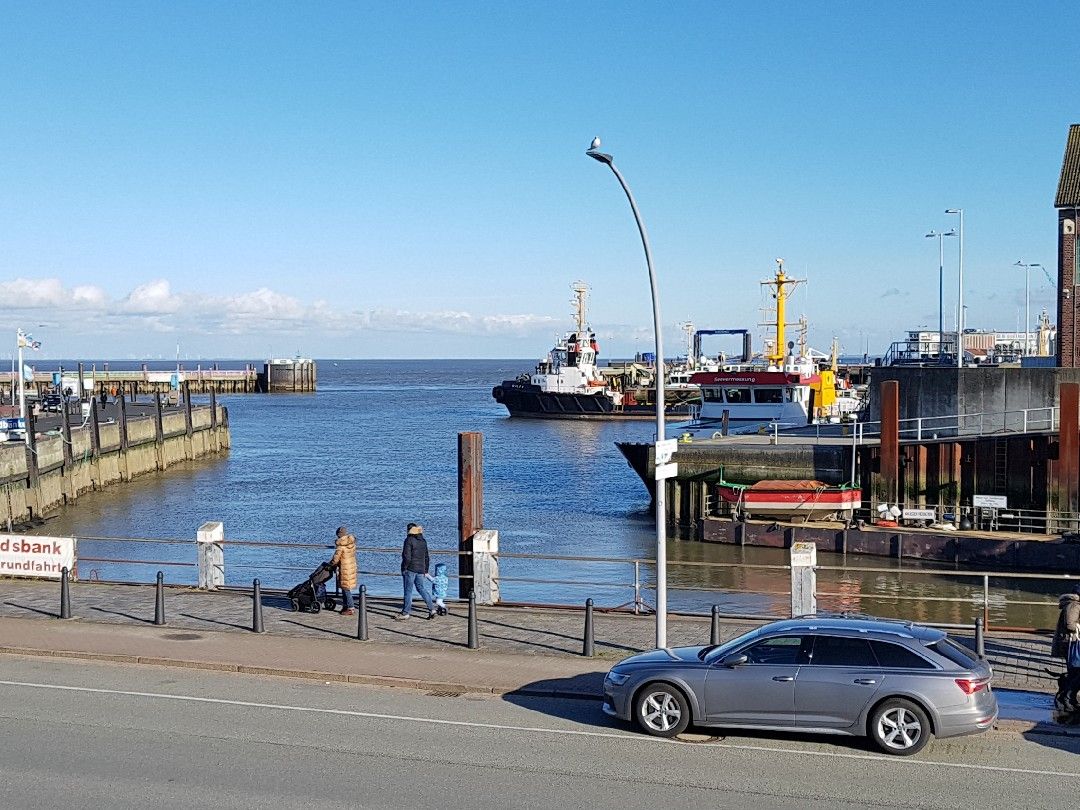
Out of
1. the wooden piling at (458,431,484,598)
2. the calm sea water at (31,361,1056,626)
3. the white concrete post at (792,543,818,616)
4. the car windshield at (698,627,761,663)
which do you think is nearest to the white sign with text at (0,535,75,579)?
the calm sea water at (31,361,1056,626)

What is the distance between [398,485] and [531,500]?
938 cm

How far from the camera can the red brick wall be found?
1865 inches

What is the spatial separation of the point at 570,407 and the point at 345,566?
10638 cm

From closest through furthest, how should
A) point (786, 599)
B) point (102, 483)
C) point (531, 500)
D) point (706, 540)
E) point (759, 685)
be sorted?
point (759, 685), point (786, 599), point (706, 540), point (531, 500), point (102, 483)

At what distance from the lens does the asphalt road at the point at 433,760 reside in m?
11.4

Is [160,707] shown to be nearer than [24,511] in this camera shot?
Yes

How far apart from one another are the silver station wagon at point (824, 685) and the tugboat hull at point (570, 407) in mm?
110157

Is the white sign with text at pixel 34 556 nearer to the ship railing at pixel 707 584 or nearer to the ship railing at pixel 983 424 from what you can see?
the ship railing at pixel 707 584

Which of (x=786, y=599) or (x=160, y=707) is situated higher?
(x=160, y=707)

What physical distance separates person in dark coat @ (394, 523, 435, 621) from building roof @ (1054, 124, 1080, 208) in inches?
1435

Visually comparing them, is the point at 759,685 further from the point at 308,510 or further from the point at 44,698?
the point at 308,510

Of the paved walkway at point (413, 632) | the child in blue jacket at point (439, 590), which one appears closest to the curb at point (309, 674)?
the paved walkway at point (413, 632)

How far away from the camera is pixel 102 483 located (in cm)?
6431

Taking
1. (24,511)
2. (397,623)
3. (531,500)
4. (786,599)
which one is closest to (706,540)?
(786,599)
